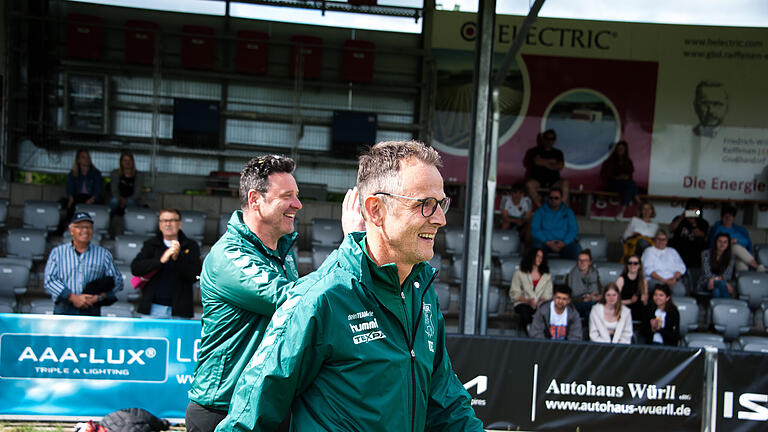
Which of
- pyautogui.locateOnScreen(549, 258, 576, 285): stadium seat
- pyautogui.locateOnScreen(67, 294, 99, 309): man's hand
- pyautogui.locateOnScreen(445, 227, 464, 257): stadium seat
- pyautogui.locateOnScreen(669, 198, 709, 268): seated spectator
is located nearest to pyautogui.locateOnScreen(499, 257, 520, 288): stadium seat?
pyautogui.locateOnScreen(549, 258, 576, 285): stadium seat

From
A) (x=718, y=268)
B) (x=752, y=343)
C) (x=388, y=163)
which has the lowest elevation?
(x=752, y=343)

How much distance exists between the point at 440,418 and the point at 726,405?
5.37 meters

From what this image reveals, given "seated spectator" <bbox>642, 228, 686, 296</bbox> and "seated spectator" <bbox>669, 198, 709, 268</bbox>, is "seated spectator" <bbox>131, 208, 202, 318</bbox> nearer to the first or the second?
"seated spectator" <bbox>642, 228, 686, 296</bbox>

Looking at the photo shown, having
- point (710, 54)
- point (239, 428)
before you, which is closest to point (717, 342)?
point (710, 54)

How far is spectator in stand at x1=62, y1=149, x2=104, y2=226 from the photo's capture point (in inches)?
468

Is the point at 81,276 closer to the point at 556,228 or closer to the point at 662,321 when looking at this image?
the point at 662,321

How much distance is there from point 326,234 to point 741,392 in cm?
675

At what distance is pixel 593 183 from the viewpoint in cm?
1481

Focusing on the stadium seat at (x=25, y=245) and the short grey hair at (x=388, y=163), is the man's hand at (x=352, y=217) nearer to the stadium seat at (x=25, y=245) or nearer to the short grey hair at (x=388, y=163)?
the short grey hair at (x=388, y=163)

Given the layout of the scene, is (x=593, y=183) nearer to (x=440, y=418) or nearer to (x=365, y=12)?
(x=365, y=12)

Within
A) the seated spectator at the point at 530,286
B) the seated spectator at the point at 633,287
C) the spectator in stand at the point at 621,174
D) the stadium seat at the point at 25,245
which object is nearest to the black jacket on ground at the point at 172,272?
the stadium seat at the point at 25,245

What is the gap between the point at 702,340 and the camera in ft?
31.8

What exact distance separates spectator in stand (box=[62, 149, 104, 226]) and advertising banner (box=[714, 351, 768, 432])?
989 cm

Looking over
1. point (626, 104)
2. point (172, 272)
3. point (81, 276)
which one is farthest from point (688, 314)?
point (81, 276)
